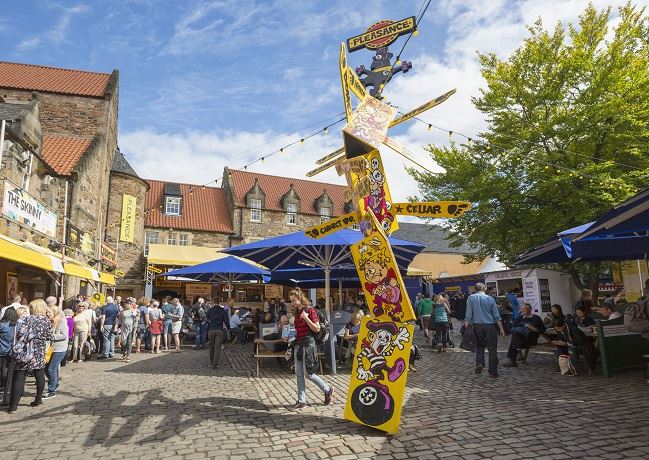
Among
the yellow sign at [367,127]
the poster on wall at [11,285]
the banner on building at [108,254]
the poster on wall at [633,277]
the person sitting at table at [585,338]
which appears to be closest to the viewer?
the yellow sign at [367,127]

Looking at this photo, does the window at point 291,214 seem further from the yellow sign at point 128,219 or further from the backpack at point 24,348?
the backpack at point 24,348

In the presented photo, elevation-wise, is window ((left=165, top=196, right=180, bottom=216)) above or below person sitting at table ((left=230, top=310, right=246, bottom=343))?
above

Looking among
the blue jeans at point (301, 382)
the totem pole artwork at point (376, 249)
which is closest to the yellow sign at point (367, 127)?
the totem pole artwork at point (376, 249)

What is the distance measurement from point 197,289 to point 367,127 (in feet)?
76.7

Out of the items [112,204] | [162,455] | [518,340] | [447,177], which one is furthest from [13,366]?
[112,204]

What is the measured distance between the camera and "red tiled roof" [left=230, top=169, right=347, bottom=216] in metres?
31.2

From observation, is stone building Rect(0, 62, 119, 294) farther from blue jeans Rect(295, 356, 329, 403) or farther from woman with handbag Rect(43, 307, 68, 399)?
blue jeans Rect(295, 356, 329, 403)

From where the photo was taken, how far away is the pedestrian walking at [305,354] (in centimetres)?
586

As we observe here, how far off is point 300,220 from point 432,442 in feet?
90.5

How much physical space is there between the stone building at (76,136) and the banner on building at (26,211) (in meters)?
2.67

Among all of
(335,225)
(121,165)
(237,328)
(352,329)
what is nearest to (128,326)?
(237,328)

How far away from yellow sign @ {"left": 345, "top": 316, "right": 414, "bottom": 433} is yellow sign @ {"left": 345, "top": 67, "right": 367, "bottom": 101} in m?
3.11

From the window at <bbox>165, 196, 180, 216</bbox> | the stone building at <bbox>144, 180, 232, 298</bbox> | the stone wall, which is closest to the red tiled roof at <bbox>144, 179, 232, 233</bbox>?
the stone building at <bbox>144, 180, 232, 298</bbox>

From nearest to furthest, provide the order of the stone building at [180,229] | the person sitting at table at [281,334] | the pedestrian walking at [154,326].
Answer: the person sitting at table at [281,334]
the pedestrian walking at [154,326]
the stone building at [180,229]
